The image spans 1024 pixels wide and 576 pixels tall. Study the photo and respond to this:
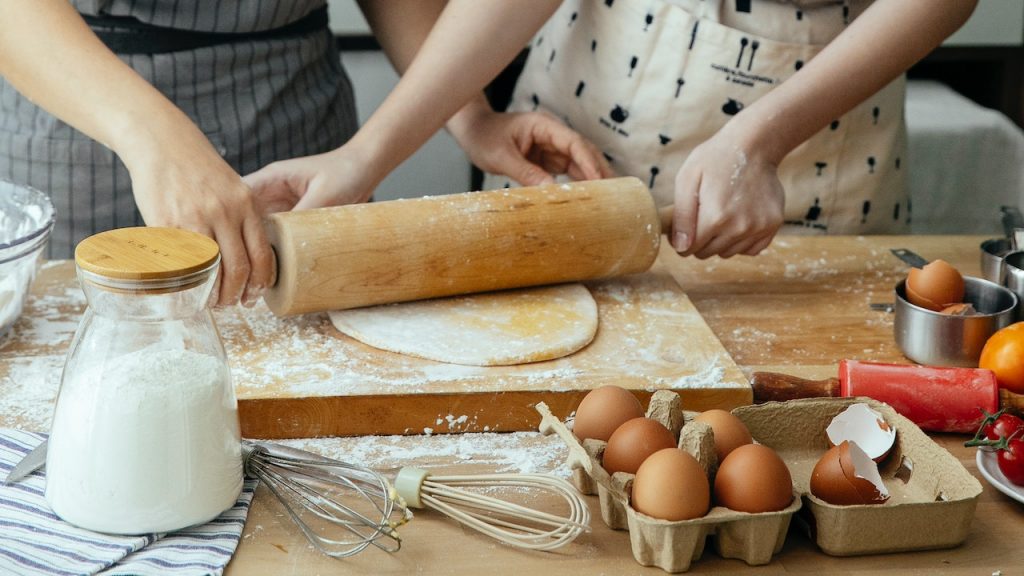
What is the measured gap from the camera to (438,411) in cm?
108

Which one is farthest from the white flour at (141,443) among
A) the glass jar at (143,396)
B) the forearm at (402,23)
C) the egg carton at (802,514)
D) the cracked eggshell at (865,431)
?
the forearm at (402,23)

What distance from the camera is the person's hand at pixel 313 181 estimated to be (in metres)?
1.37

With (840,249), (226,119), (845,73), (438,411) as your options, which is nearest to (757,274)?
(840,249)

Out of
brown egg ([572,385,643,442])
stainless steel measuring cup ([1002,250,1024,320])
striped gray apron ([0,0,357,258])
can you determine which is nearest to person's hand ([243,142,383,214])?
striped gray apron ([0,0,357,258])

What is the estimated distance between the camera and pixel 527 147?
5.51ft

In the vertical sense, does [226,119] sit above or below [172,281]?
below

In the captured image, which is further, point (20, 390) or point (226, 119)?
point (226, 119)

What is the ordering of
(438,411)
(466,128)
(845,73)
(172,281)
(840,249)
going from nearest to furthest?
(172,281), (438,411), (845,73), (840,249), (466,128)

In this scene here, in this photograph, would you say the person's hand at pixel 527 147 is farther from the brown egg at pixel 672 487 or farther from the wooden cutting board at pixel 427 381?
the brown egg at pixel 672 487

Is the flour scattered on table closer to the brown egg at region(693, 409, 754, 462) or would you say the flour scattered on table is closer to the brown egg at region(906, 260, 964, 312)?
the brown egg at region(693, 409, 754, 462)

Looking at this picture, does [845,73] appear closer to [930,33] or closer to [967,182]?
[930,33]

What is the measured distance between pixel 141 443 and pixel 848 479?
57 centimetres

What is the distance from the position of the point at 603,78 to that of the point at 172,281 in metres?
1.09

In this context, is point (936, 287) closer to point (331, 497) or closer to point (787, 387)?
point (787, 387)
